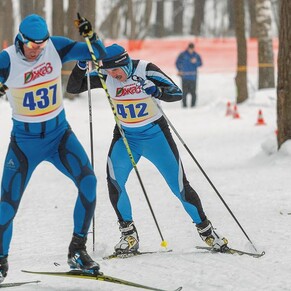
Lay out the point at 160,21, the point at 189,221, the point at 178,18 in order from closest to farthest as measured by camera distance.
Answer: the point at 189,221, the point at 160,21, the point at 178,18

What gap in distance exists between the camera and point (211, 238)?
6738mm

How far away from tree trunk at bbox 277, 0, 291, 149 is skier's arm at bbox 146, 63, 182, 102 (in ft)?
17.6

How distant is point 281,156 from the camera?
462 inches

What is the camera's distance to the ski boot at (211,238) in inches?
263

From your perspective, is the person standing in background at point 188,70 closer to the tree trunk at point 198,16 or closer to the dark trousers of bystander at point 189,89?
the dark trousers of bystander at point 189,89

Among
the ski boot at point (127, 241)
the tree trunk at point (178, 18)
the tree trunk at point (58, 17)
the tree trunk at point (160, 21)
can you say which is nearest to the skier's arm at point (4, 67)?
the ski boot at point (127, 241)

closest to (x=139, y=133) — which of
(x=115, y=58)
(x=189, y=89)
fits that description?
(x=115, y=58)

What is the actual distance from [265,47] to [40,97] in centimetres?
1748

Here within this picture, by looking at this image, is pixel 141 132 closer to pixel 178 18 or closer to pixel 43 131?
pixel 43 131

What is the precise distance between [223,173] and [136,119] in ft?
16.5

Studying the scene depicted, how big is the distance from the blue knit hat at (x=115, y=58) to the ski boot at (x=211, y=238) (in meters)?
1.64

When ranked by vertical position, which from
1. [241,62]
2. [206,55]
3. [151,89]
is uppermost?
[151,89]

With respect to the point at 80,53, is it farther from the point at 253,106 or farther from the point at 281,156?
the point at 253,106

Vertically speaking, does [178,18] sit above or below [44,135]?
below
